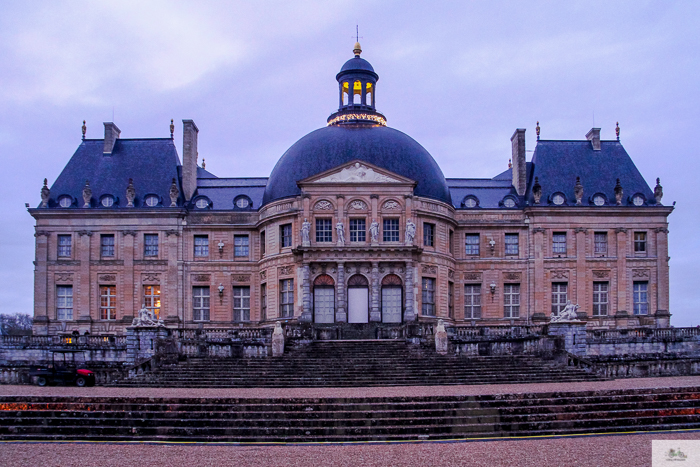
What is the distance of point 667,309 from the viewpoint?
46219mm

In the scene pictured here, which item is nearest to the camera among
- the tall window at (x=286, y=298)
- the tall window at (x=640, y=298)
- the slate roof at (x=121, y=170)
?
the tall window at (x=286, y=298)

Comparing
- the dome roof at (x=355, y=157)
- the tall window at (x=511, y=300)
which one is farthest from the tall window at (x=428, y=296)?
the tall window at (x=511, y=300)

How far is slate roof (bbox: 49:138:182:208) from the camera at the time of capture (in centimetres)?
4750

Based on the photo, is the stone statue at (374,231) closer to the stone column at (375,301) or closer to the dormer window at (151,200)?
the stone column at (375,301)

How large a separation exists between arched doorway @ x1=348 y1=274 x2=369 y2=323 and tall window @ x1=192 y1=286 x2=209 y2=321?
9.98 m

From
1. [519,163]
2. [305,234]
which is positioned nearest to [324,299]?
[305,234]

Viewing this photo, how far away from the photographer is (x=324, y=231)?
1673 inches

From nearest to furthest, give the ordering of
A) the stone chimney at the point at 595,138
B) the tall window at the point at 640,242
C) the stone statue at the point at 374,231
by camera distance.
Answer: the stone statue at the point at 374,231 < the tall window at the point at 640,242 < the stone chimney at the point at 595,138

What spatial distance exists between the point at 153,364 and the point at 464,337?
46.6 ft

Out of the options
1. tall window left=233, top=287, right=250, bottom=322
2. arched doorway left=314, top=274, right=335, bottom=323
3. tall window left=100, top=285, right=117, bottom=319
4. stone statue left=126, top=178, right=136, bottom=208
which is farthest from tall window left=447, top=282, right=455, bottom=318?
tall window left=100, top=285, right=117, bottom=319

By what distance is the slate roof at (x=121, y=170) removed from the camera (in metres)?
47.5

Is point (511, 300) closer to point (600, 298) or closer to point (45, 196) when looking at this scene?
point (600, 298)

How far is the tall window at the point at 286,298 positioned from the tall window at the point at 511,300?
13532mm

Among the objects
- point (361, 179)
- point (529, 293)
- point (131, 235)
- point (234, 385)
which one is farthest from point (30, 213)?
point (529, 293)
